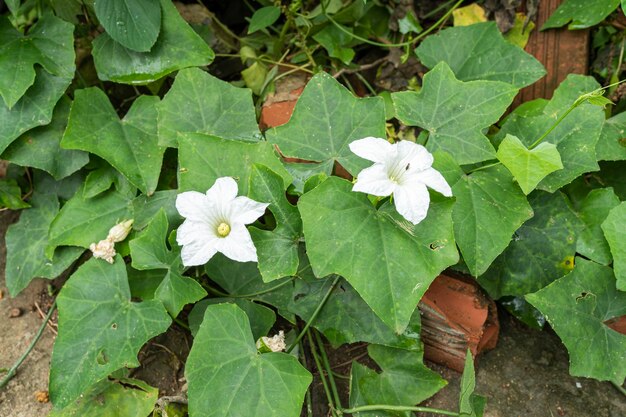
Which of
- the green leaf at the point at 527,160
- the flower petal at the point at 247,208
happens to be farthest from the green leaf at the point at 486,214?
the flower petal at the point at 247,208

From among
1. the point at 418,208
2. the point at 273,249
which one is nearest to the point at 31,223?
the point at 273,249

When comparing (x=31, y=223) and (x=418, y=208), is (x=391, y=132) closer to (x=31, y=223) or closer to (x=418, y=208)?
(x=418, y=208)

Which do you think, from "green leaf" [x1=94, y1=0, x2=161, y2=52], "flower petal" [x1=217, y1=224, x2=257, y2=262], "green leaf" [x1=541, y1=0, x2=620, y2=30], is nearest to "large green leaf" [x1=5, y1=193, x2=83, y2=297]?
"green leaf" [x1=94, y1=0, x2=161, y2=52]

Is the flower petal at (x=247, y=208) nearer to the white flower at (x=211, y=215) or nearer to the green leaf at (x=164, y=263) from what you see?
the white flower at (x=211, y=215)

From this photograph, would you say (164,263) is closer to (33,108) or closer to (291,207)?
(291,207)

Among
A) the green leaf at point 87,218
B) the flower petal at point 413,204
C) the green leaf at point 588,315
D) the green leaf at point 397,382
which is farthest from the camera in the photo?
the green leaf at point 87,218

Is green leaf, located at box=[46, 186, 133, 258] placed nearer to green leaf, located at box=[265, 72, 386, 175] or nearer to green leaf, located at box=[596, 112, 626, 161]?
green leaf, located at box=[265, 72, 386, 175]
